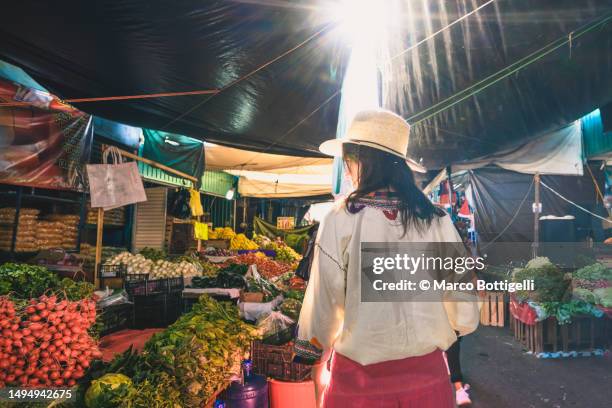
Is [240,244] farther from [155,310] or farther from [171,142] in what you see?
[155,310]

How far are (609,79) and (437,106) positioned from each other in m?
2.29

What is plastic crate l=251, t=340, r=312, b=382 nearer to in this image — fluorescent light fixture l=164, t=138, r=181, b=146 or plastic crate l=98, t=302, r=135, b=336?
plastic crate l=98, t=302, r=135, b=336

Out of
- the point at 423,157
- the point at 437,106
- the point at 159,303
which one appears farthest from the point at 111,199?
the point at 423,157

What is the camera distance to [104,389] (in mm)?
2131

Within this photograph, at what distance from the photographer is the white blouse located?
157 centimetres

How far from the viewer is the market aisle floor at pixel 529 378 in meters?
4.36

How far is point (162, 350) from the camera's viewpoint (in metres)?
2.70

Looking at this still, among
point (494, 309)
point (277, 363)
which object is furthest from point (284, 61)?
point (494, 309)

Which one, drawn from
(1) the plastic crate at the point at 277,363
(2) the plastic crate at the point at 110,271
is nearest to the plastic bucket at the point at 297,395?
(1) the plastic crate at the point at 277,363

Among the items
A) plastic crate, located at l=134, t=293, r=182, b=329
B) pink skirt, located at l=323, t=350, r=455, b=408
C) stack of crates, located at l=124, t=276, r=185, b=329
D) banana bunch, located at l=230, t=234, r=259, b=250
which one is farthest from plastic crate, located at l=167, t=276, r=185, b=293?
banana bunch, located at l=230, t=234, r=259, b=250

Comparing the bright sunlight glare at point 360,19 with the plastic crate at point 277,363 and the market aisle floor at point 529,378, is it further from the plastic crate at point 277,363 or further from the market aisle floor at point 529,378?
the market aisle floor at point 529,378

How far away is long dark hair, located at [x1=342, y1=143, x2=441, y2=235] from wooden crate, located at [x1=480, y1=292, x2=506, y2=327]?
7.58 m

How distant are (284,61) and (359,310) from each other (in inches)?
118

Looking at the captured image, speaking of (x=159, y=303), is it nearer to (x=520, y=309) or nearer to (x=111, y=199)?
(x=111, y=199)
